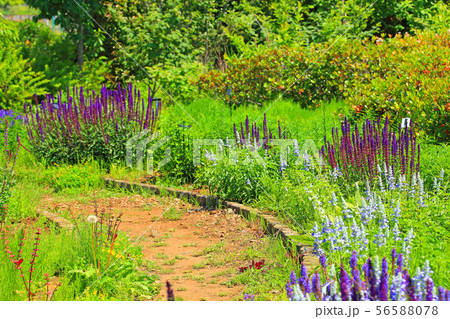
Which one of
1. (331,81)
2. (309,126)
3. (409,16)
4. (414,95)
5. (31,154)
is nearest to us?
(414,95)

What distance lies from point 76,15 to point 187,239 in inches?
392

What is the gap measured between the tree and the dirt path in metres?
7.71

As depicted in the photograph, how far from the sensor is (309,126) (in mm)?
6957

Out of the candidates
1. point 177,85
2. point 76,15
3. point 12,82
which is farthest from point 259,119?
point 76,15

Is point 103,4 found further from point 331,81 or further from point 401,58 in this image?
point 401,58

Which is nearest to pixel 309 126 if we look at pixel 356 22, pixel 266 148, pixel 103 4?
pixel 266 148

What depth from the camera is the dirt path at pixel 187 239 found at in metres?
3.89

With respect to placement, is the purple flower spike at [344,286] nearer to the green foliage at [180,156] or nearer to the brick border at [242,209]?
the brick border at [242,209]

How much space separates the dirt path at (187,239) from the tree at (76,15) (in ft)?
25.3

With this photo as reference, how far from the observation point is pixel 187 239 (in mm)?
5035

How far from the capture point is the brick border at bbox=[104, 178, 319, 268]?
4.00m

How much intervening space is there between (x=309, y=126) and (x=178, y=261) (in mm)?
3275

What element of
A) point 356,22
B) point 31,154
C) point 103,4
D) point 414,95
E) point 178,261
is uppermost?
point 103,4

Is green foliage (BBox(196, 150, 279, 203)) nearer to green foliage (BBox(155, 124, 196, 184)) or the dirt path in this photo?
the dirt path
